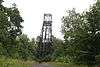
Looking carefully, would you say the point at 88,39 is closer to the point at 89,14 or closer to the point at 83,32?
the point at 83,32

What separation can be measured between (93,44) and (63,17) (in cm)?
3200

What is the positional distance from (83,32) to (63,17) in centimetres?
2972

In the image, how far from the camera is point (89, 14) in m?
32.3

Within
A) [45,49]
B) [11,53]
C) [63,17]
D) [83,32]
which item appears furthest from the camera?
[45,49]

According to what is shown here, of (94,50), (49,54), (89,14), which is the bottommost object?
(49,54)

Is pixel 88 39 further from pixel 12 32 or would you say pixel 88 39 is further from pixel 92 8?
pixel 12 32

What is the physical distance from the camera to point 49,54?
2618 inches

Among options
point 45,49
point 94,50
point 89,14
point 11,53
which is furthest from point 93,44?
point 45,49

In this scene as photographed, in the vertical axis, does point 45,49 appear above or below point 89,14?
below

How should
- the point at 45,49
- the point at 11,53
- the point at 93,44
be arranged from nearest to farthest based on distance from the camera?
the point at 93,44
the point at 11,53
the point at 45,49

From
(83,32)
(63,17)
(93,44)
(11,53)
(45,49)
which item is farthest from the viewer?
(45,49)

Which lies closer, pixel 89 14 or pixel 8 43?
pixel 89 14

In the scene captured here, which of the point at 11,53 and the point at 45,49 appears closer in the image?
the point at 11,53

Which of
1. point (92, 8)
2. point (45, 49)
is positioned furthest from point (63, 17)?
point (92, 8)
